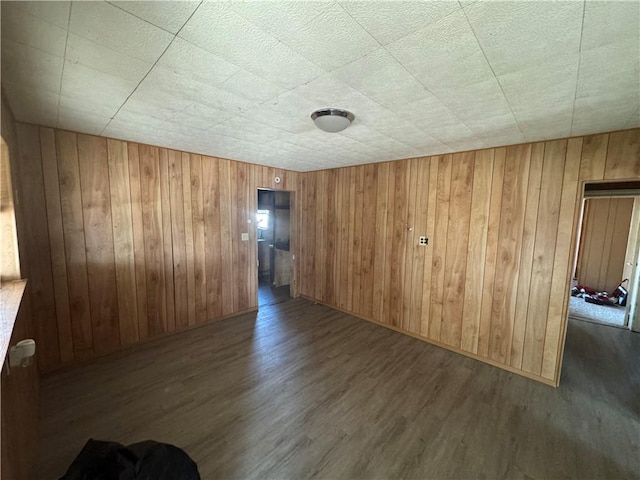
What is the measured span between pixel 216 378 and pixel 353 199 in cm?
296

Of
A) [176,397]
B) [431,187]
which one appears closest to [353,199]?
[431,187]

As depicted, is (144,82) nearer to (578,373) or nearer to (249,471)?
(249,471)

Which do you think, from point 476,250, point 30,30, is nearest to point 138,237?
point 30,30

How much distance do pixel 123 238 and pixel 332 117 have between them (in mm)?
2677

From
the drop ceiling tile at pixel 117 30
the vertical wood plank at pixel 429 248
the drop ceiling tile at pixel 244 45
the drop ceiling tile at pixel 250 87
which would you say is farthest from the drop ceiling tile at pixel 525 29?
the vertical wood plank at pixel 429 248

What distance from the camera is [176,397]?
7.25 feet

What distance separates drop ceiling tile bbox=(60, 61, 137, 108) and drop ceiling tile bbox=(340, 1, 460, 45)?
1.35 metres

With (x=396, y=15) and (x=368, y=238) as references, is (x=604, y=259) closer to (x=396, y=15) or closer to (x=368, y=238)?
(x=368, y=238)

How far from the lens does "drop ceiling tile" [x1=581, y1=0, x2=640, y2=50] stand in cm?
88

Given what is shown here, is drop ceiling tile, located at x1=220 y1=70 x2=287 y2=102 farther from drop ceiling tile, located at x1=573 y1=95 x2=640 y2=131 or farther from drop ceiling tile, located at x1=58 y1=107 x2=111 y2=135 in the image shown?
drop ceiling tile, located at x1=573 y1=95 x2=640 y2=131

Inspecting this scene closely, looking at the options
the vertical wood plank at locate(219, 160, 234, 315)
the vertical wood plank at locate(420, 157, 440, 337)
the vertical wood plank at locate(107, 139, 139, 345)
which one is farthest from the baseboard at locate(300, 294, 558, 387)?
the vertical wood plank at locate(107, 139, 139, 345)

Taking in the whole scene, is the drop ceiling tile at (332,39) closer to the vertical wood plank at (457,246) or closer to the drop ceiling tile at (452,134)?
the drop ceiling tile at (452,134)

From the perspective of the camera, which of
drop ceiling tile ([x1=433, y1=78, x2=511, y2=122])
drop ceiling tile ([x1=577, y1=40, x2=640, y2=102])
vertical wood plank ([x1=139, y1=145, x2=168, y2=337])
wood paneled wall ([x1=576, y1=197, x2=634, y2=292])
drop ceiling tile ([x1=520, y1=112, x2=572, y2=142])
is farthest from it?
wood paneled wall ([x1=576, y1=197, x2=634, y2=292])

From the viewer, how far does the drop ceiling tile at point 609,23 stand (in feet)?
2.88
